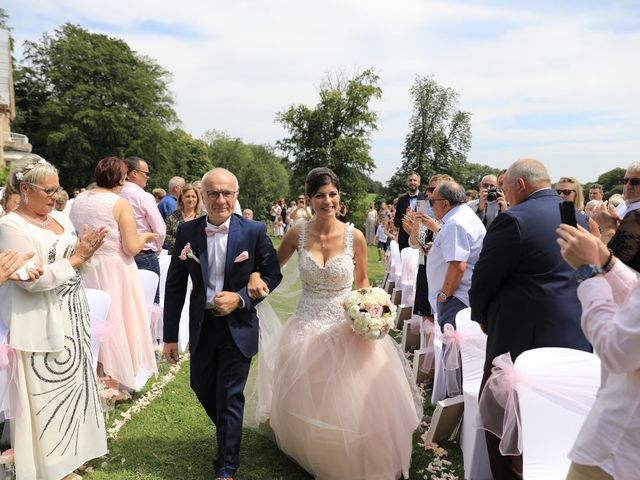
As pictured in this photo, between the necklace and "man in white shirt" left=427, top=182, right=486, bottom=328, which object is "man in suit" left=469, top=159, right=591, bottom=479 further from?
the necklace

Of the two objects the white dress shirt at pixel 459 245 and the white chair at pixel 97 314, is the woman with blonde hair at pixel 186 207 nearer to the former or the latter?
the white chair at pixel 97 314

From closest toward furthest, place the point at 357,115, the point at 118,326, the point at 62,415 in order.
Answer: the point at 62,415 < the point at 118,326 < the point at 357,115

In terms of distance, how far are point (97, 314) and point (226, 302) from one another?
1475mm

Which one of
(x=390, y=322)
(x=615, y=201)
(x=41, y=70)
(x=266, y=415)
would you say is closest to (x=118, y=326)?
(x=266, y=415)

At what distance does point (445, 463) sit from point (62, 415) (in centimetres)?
290

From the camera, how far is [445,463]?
3.82 meters

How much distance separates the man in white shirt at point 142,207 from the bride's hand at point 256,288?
2687mm

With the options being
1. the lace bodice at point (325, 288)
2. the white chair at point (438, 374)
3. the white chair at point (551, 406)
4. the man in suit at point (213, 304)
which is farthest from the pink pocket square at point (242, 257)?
the white chair at point (438, 374)

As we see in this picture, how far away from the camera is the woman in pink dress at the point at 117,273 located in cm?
456

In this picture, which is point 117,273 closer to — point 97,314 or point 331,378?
point 97,314

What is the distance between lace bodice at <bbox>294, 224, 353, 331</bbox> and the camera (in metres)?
3.77

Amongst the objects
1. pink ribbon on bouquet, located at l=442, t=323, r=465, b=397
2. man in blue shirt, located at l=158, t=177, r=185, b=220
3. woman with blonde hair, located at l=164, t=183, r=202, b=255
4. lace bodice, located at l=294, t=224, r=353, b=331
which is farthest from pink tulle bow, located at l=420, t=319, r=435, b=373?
man in blue shirt, located at l=158, t=177, r=185, b=220

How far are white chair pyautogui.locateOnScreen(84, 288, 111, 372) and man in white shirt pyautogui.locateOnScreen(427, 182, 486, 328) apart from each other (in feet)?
9.98

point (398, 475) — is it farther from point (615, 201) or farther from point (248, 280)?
point (615, 201)
